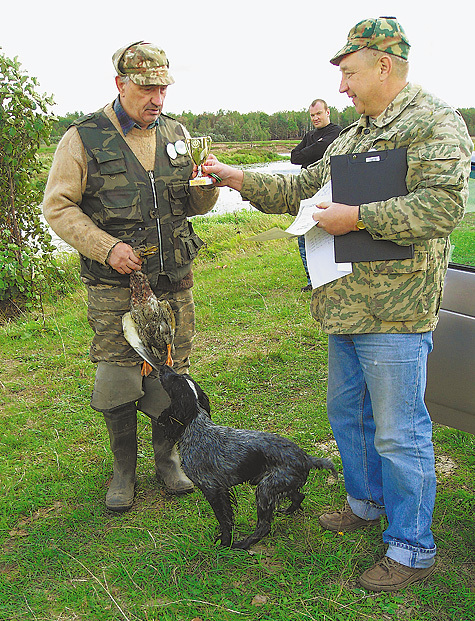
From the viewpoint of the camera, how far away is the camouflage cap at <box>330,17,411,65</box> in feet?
7.63

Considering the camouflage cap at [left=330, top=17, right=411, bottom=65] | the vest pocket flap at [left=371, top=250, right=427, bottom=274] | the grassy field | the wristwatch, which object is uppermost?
the camouflage cap at [left=330, top=17, right=411, bottom=65]

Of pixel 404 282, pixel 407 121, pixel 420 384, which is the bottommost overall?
pixel 420 384

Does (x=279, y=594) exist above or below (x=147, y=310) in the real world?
below

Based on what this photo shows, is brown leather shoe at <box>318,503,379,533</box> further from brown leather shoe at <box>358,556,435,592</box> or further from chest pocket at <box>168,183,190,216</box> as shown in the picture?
chest pocket at <box>168,183,190,216</box>

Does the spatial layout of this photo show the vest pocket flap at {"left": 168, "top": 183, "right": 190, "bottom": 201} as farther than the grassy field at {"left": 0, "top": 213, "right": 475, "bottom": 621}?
Yes

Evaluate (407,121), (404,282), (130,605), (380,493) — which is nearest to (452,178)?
(407,121)

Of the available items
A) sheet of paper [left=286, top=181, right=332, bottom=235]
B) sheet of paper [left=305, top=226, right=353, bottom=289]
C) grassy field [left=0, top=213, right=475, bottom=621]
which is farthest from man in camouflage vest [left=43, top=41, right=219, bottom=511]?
sheet of paper [left=305, top=226, right=353, bottom=289]

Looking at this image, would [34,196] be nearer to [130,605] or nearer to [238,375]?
[238,375]

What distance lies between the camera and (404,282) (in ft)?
8.16

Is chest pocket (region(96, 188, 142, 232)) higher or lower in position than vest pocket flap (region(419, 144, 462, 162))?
lower

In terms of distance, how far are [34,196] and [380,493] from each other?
6194 mm

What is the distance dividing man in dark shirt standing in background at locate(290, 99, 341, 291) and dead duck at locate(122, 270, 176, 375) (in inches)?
166

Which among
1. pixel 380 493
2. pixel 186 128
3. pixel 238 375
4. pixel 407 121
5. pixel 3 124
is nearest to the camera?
pixel 407 121

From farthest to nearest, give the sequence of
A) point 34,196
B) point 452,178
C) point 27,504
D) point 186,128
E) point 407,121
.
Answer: point 34,196
point 186,128
point 27,504
point 407,121
point 452,178
